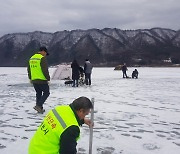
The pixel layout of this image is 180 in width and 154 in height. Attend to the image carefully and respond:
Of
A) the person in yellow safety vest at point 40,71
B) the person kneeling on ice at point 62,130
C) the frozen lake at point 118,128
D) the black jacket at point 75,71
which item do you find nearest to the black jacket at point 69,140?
the person kneeling on ice at point 62,130

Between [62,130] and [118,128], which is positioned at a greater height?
[62,130]

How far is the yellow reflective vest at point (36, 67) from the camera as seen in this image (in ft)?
28.0

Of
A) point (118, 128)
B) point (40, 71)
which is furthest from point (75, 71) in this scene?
point (118, 128)

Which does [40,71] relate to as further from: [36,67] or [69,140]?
[69,140]

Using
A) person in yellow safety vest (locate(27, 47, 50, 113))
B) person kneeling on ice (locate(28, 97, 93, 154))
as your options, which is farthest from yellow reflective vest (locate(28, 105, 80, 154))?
person in yellow safety vest (locate(27, 47, 50, 113))

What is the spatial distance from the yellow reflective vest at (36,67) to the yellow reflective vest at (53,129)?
5.25m

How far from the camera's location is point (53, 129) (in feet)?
10.6

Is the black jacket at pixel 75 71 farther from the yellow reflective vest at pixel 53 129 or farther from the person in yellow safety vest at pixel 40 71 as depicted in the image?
the yellow reflective vest at pixel 53 129

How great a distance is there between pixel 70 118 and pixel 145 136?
3598 millimetres

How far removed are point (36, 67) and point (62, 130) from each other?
220 inches

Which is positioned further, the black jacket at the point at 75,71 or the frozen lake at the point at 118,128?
the black jacket at the point at 75,71

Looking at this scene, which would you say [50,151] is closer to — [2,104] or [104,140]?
[104,140]

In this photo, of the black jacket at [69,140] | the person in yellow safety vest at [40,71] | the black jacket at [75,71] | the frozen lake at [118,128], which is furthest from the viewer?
the black jacket at [75,71]

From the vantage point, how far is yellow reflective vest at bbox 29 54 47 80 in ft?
28.0
